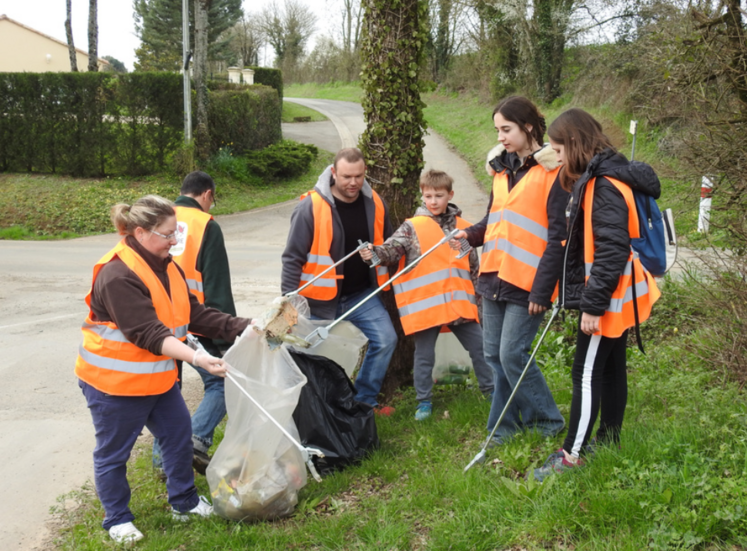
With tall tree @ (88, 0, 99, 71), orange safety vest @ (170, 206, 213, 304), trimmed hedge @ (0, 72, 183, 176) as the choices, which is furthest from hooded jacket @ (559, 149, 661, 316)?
tall tree @ (88, 0, 99, 71)

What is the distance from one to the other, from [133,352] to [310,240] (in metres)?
1.42

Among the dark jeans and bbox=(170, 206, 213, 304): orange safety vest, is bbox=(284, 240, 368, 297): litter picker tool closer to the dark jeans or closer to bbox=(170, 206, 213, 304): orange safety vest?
bbox=(170, 206, 213, 304): orange safety vest

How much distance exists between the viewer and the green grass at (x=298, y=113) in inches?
1194

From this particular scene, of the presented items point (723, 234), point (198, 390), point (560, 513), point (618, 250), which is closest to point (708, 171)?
point (723, 234)

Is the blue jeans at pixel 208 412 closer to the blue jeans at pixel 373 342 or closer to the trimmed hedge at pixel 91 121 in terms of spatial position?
the blue jeans at pixel 373 342

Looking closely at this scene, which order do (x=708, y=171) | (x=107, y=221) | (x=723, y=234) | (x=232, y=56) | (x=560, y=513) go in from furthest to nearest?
(x=232, y=56), (x=107, y=221), (x=723, y=234), (x=708, y=171), (x=560, y=513)

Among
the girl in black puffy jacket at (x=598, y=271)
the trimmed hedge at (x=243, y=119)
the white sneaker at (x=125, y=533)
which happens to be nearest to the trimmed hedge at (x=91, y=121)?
the trimmed hedge at (x=243, y=119)

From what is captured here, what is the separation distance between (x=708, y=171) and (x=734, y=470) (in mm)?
2337

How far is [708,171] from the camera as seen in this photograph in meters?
4.40

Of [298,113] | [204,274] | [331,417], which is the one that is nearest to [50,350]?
[204,274]

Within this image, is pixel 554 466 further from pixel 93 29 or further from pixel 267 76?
pixel 267 76

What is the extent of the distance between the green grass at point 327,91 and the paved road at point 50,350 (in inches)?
1018

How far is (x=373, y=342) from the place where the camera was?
4.34 m

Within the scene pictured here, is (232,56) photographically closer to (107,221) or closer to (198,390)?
(107,221)
